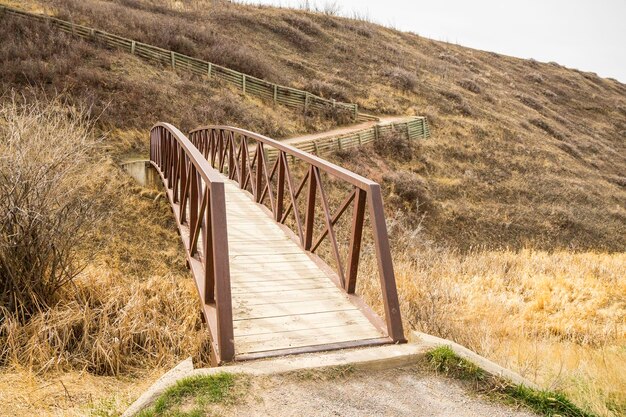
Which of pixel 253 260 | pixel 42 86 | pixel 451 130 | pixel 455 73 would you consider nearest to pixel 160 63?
pixel 42 86

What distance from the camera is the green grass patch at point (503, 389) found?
3.25 meters

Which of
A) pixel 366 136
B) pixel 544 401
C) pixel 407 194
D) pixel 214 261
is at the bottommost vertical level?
pixel 407 194

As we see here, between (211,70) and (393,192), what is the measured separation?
11.2 meters

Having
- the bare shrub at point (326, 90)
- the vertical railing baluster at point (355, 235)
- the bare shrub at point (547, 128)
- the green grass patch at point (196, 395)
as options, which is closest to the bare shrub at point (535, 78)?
the bare shrub at point (547, 128)

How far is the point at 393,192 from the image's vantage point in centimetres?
1909

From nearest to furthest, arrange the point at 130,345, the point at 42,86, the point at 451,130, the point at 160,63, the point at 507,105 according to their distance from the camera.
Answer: the point at 130,345 → the point at 42,86 → the point at 160,63 → the point at 451,130 → the point at 507,105

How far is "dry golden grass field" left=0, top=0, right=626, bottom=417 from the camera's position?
5035 millimetres

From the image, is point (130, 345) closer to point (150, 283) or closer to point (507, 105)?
point (150, 283)

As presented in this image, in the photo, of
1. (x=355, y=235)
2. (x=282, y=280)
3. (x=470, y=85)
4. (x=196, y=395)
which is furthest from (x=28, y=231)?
(x=470, y=85)

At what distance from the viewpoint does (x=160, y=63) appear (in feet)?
70.0

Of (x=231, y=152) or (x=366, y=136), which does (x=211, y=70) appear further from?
(x=231, y=152)

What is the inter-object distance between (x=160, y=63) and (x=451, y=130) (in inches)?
641

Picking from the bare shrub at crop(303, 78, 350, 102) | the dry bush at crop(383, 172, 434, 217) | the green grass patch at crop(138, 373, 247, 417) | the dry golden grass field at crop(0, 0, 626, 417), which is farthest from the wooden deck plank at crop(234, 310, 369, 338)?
the bare shrub at crop(303, 78, 350, 102)

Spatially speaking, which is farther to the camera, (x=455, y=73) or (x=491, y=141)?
(x=455, y=73)
